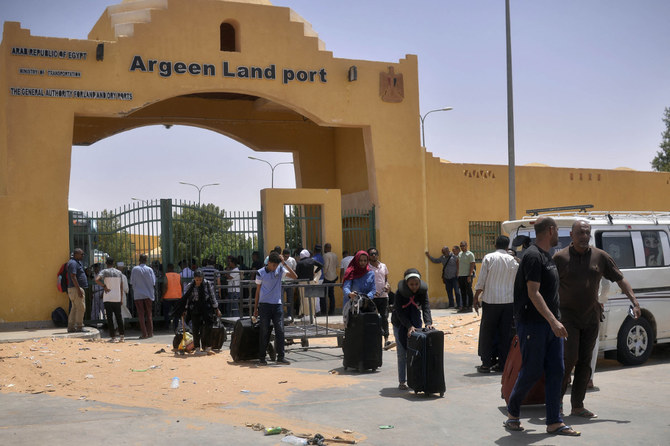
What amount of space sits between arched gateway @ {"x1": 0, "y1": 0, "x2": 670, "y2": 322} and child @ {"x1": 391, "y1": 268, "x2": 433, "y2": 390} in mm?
10615

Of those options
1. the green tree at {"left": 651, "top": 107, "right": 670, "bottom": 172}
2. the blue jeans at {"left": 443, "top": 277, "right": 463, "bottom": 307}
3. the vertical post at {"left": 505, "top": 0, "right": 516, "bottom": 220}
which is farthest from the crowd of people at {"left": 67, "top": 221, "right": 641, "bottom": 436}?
the green tree at {"left": 651, "top": 107, "right": 670, "bottom": 172}

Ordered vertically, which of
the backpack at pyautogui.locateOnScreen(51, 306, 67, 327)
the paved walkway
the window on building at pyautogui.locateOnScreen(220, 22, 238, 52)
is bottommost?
the paved walkway

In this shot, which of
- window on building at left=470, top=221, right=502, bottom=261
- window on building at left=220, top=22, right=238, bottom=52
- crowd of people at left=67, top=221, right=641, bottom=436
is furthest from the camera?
window on building at left=470, top=221, right=502, bottom=261

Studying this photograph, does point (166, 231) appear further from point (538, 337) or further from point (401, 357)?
point (538, 337)

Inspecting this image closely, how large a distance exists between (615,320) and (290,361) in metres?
5.01

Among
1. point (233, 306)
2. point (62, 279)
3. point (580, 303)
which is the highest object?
point (62, 279)

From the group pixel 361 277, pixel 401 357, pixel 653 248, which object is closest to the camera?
pixel 401 357

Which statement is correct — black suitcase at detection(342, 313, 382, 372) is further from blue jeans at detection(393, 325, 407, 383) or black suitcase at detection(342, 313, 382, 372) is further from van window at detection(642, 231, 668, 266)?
van window at detection(642, 231, 668, 266)

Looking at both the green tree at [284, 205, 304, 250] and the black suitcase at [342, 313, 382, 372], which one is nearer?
the black suitcase at [342, 313, 382, 372]

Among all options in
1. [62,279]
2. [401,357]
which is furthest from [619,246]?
[62,279]

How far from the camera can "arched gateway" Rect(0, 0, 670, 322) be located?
17.5 m

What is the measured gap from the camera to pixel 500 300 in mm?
10477

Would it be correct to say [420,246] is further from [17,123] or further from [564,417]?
[564,417]

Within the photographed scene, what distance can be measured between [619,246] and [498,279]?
1.78 meters
